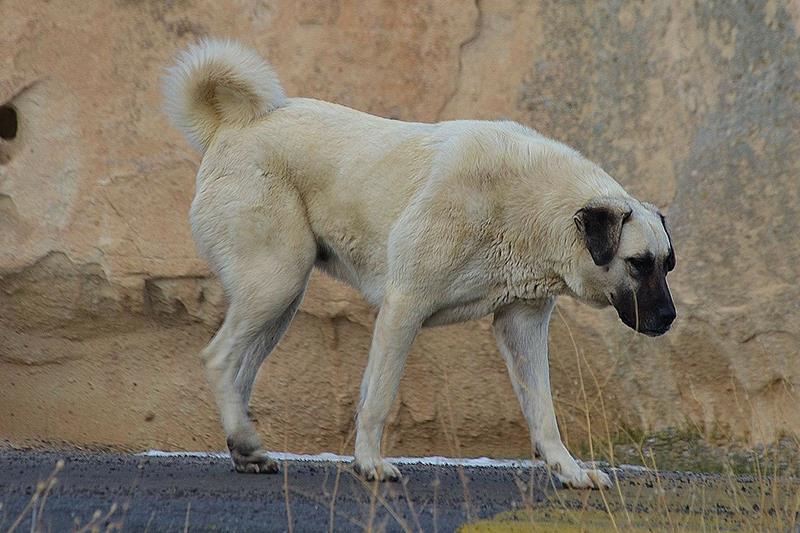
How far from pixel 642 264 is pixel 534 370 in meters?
0.69

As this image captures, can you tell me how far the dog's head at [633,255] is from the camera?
214 inches

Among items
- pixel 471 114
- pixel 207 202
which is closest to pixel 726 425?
pixel 471 114

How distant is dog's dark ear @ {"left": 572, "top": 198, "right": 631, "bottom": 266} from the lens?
5430 mm

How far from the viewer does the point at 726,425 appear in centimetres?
779

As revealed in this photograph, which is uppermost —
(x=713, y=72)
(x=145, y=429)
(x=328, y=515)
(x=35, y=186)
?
(x=713, y=72)

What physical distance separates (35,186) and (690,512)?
5286 mm

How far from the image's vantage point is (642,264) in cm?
545

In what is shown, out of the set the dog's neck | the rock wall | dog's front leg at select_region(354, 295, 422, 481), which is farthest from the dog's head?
the rock wall

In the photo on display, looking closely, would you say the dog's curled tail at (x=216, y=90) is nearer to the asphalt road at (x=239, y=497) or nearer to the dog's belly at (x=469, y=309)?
the dog's belly at (x=469, y=309)

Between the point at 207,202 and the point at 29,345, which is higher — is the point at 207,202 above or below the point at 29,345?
above

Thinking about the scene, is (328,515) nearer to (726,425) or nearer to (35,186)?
(726,425)

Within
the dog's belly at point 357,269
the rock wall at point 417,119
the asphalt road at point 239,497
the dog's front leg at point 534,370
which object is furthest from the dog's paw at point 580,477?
the rock wall at point 417,119

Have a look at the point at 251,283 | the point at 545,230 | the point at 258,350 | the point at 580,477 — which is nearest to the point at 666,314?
the point at 545,230

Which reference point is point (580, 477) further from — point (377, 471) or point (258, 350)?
point (258, 350)
